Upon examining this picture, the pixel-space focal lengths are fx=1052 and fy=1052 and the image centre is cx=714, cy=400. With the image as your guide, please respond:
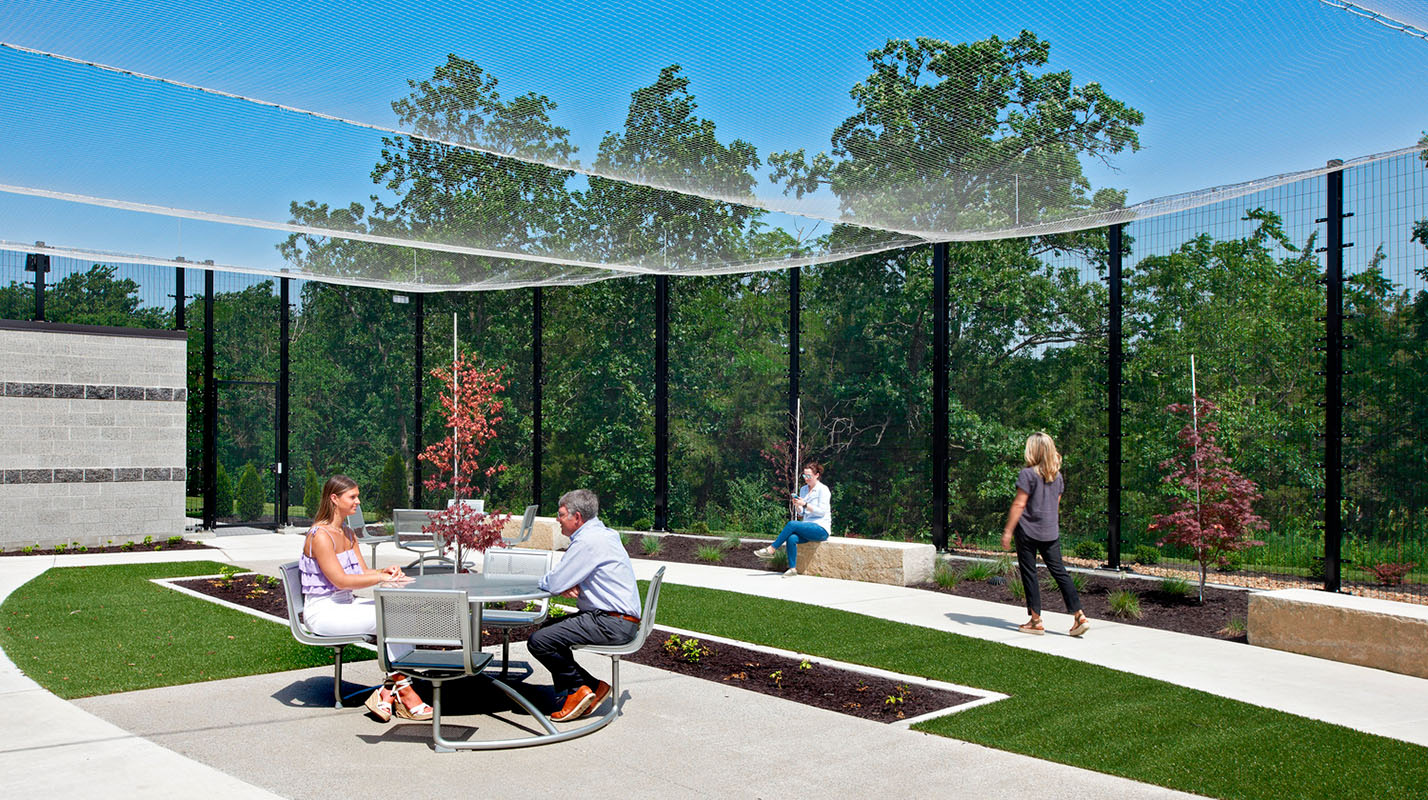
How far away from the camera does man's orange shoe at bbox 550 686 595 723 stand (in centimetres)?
495

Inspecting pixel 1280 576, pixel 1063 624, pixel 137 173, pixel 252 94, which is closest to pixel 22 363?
pixel 137 173

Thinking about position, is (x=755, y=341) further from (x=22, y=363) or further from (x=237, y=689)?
(x=237, y=689)

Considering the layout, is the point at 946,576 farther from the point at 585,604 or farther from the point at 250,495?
the point at 250,495

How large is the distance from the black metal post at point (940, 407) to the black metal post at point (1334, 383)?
3.74 m

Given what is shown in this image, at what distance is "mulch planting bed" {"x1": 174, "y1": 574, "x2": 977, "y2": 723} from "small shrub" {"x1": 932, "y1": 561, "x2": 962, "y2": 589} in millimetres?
3247

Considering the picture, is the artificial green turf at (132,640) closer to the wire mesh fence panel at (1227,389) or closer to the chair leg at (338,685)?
the chair leg at (338,685)

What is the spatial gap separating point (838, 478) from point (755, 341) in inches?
122

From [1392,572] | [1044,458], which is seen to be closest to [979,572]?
[1044,458]

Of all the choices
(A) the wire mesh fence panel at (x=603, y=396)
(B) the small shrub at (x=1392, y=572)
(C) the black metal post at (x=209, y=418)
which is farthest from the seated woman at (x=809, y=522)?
(C) the black metal post at (x=209, y=418)

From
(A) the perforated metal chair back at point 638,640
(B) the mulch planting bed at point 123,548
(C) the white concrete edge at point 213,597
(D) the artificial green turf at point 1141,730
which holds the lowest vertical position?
(B) the mulch planting bed at point 123,548

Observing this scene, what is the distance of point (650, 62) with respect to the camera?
661 centimetres

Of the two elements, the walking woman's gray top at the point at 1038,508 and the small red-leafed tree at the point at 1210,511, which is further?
the small red-leafed tree at the point at 1210,511

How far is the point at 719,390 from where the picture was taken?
18.6 metres

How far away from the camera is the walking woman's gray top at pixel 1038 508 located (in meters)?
7.53
